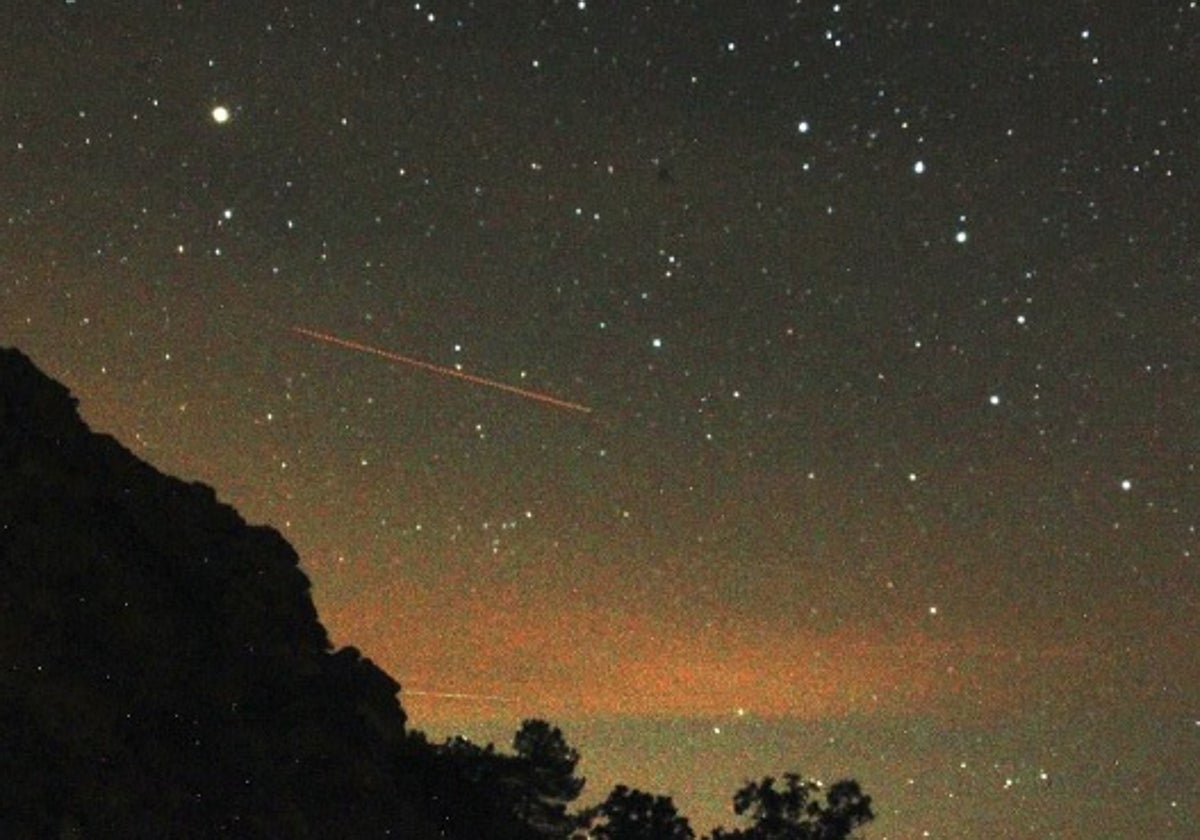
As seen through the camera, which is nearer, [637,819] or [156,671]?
[156,671]

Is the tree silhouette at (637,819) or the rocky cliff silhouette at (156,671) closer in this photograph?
the rocky cliff silhouette at (156,671)

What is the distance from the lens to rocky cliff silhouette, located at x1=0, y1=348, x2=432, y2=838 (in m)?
23.5

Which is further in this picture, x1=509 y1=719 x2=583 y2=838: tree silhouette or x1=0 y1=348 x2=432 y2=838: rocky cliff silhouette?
x1=509 y1=719 x2=583 y2=838: tree silhouette

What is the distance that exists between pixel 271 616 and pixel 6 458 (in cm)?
632

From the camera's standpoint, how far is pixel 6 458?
97.1ft

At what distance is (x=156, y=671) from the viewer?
28328 mm

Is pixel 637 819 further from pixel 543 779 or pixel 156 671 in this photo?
pixel 156 671

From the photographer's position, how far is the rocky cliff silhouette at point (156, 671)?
23.5m

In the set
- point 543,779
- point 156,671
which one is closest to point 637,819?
point 543,779

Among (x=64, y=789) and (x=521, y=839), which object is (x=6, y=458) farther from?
(x=521, y=839)

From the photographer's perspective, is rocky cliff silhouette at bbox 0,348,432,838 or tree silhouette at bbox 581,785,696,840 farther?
tree silhouette at bbox 581,785,696,840

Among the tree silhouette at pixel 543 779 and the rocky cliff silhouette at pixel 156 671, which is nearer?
the rocky cliff silhouette at pixel 156 671

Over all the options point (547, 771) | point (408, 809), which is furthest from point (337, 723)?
point (547, 771)

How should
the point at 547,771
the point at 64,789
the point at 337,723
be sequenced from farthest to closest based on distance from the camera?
1. the point at 547,771
2. the point at 337,723
3. the point at 64,789
